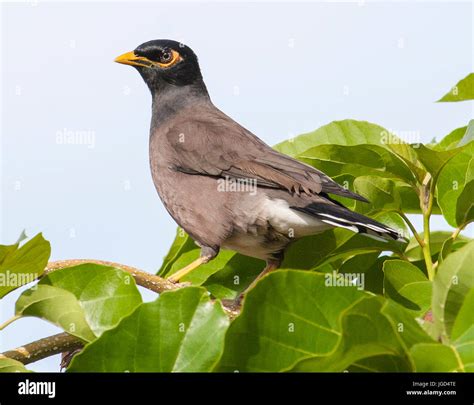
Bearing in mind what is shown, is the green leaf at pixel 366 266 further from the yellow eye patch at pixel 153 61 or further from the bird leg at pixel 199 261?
the yellow eye patch at pixel 153 61

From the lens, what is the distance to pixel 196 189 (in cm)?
520

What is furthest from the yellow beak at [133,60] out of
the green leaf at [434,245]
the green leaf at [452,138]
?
the green leaf at [434,245]

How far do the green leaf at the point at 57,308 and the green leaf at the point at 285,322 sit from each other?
1.82 ft

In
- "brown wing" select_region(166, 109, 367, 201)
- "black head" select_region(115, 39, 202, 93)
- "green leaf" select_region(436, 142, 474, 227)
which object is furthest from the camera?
"black head" select_region(115, 39, 202, 93)

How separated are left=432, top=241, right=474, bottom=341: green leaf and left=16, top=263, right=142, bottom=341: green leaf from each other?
0.80 metres

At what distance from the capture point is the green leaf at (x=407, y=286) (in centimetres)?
246

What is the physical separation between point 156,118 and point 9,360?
4.12 m

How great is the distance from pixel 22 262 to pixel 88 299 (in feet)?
0.94

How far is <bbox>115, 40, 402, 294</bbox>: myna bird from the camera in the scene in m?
4.42

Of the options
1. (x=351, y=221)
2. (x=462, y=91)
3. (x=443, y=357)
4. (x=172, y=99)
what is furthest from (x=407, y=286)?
(x=172, y=99)

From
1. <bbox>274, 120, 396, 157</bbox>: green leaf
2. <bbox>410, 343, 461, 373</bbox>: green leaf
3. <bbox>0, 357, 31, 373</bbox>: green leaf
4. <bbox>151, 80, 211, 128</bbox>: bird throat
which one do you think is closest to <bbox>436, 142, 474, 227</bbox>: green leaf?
<bbox>274, 120, 396, 157</bbox>: green leaf

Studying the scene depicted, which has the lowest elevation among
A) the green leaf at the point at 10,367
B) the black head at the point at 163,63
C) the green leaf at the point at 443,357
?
the green leaf at the point at 10,367

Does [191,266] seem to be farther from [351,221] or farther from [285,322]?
[285,322]

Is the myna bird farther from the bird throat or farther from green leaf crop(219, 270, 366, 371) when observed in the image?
green leaf crop(219, 270, 366, 371)
